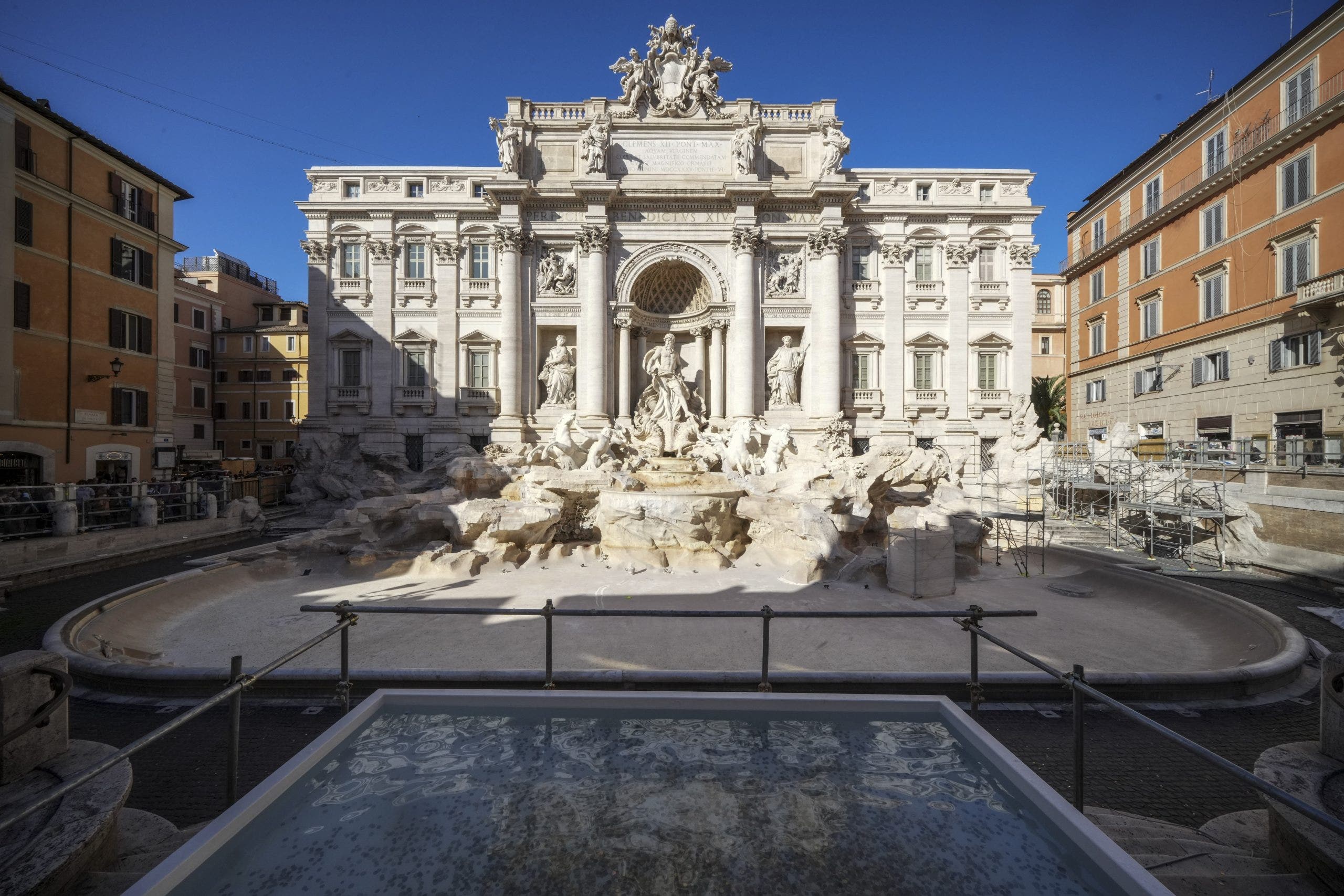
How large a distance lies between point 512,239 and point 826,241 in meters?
14.1

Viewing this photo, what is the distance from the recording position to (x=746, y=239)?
2266 centimetres

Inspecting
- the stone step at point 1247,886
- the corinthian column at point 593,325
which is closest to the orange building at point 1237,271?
the stone step at point 1247,886

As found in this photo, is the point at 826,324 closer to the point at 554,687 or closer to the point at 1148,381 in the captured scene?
the point at 1148,381

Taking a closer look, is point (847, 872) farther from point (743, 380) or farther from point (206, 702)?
point (743, 380)

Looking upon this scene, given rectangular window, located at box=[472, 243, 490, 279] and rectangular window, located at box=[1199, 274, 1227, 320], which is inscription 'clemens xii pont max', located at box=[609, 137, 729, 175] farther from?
rectangular window, located at box=[1199, 274, 1227, 320]

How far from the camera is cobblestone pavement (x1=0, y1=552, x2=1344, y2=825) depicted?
4289mm

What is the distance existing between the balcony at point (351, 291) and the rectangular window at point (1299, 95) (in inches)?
1494

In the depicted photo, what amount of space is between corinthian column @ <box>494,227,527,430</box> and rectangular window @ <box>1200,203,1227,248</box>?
29769 millimetres

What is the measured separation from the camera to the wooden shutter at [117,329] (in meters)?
19.5

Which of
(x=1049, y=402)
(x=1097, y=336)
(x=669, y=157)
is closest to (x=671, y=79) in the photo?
(x=669, y=157)

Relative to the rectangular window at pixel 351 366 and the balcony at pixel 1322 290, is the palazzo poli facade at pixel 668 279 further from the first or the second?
the balcony at pixel 1322 290

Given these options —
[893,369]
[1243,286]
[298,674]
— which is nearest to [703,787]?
[298,674]

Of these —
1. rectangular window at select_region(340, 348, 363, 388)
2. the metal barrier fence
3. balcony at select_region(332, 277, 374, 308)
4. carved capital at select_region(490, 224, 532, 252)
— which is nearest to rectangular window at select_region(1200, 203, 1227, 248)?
the metal barrier fence

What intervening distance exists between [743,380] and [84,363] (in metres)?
25.0
